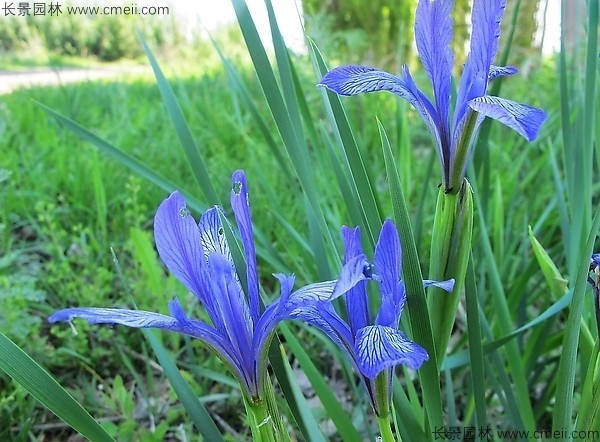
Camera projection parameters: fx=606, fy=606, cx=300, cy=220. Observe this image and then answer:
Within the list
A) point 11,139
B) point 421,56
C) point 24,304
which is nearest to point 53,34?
point 11,139

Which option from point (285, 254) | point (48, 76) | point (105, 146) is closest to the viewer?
point (105, 146)

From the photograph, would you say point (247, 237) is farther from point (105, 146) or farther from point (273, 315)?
point (105, 146)

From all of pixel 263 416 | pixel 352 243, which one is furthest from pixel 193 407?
pixel 352 243

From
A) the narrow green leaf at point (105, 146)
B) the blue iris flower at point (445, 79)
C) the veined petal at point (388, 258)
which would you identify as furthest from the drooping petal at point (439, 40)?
the narrow green leaf at point (105, 146)

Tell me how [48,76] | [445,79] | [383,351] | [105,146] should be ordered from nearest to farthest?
[383,351], [445,79], [105,146], [48,76]

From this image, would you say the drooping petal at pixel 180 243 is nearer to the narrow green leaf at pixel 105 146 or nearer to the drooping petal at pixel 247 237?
the drooping petal at pixel 247 237

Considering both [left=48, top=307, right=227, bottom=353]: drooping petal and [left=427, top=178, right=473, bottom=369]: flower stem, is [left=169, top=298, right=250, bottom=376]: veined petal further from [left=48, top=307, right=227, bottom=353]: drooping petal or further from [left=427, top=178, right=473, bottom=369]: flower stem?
[left=427, top=178, right=473, bottom=369]: flower stem

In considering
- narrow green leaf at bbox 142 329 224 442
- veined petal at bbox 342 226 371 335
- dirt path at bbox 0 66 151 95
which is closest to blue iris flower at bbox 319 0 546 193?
veined petal at bbox 342 226 371 335

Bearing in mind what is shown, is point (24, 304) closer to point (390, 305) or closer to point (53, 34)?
point (390, 305)
